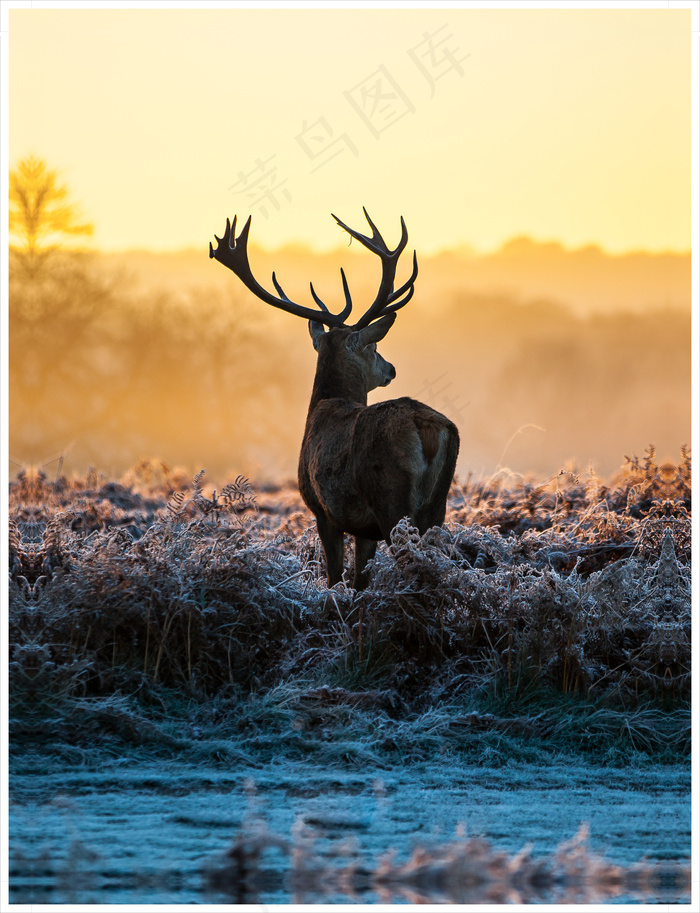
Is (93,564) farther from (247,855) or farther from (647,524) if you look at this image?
(647,524)

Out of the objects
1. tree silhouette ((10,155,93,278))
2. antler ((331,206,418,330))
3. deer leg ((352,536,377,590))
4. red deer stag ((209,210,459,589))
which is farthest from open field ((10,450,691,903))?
tree silhouette ((10,155,93,278))

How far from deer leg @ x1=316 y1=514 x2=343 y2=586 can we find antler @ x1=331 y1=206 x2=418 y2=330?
2055 mm

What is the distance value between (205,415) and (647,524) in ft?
73.7

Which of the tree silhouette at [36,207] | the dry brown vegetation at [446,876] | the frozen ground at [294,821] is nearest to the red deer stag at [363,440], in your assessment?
the frozen ground at [294,821]

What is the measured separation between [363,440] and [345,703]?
237 cm

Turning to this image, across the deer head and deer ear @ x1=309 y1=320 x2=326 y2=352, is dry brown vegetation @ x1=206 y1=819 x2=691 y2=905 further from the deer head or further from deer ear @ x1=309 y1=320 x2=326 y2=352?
deer ear @ x1=309 y1=320 x2=326 y2=352

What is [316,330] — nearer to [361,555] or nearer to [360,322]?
[360,322]

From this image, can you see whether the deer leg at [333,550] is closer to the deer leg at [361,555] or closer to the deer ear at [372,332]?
the deer leg at [361,555]

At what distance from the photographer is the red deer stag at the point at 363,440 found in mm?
8633

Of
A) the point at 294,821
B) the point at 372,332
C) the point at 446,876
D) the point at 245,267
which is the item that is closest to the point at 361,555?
the point at 372,332

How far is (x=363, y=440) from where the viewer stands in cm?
888

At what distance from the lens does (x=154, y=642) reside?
301 inches

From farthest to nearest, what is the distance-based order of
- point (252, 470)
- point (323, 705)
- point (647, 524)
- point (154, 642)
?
point (252, 470) → point (647, 524) → point (154, 642) → point (323, 705)

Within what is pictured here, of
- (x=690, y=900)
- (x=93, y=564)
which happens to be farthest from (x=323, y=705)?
(x=690, y=900)
